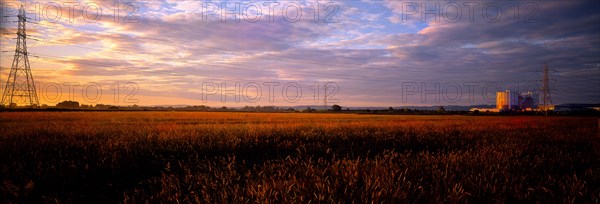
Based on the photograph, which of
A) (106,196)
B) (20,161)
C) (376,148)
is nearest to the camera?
(106,196)

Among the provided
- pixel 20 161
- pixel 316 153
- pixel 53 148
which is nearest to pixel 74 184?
pixel 20 161

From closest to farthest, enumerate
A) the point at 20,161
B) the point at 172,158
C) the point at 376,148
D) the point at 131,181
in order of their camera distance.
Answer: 1. the point at 131,181
2. the point at 20,161
3. the point at 172,158
4. the point at 376,148

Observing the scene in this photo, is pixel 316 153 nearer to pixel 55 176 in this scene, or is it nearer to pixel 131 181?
pixel 131 181

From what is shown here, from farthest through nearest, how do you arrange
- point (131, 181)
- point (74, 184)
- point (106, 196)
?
point (131, 181)
point (74, 184)
point (106, 196)

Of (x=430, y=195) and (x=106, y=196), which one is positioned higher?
(x=430, y=195)

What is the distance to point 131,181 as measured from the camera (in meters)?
4.88

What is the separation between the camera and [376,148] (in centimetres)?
805

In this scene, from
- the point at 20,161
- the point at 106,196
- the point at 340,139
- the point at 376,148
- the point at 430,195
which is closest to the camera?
the point at 430,195

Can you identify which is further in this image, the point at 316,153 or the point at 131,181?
the point at 316,153

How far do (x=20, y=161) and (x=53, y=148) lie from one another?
53.2 inches

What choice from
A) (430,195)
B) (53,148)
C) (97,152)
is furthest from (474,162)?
(53,148)

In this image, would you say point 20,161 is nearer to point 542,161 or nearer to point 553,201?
point 553,201

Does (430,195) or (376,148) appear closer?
(430,195)

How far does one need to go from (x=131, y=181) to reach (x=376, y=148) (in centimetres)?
539
